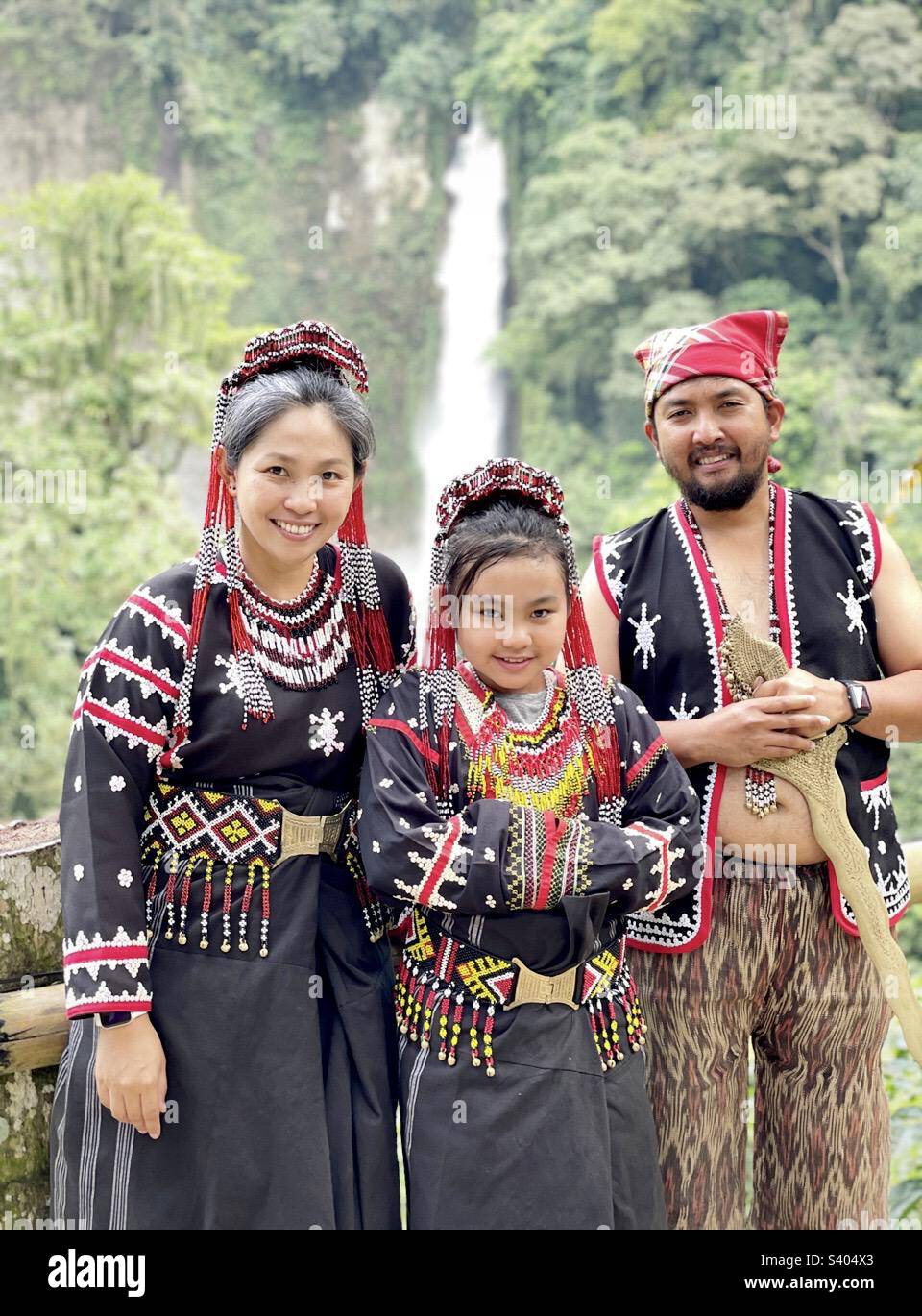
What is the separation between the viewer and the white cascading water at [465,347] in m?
21.4

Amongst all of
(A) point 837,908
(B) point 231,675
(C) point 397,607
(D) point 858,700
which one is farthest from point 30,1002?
(D) point 858,700

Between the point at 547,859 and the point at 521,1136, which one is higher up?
the point at 547,859

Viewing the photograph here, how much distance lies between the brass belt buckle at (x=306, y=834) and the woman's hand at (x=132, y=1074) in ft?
1.04

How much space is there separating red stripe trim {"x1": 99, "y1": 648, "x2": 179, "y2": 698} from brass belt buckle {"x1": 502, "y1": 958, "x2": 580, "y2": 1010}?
64 cm

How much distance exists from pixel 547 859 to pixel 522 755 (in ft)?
0.70

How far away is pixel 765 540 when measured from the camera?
2.38m

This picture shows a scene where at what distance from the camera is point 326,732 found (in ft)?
6.54

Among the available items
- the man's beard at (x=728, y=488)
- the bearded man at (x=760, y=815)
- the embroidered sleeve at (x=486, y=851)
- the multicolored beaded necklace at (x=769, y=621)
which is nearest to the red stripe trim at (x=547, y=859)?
the embroidered sleeve at (x=486, y=851)

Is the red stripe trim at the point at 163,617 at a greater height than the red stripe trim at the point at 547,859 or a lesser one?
greater

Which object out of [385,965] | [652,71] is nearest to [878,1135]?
[385,965]

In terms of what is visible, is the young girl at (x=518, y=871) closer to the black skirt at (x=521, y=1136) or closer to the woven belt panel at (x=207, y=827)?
the black skirt at (x=521, y=1136)

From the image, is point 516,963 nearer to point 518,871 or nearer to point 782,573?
point 518,871
